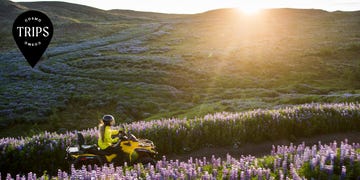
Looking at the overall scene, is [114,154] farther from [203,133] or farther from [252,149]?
[252,149]

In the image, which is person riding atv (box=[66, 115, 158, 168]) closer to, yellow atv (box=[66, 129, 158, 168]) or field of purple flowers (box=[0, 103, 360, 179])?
yellow atv (box=[66, 129, 158, 168])

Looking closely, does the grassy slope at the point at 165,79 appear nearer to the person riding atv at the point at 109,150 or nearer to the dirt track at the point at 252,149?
the dirt track at the point at 252,149

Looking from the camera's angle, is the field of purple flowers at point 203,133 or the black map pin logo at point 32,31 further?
the black map pin logo at point 32,31

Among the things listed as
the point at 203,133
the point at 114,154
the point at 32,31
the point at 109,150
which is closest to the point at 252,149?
the point at 203,133

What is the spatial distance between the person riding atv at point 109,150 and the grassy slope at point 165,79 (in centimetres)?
1809

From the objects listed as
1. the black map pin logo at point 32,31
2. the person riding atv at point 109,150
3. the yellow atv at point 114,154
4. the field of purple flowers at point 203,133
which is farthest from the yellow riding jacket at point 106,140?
the black map pin logo at point 32,31

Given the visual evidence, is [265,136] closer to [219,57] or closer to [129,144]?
[129,144]

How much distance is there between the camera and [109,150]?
11422 mm

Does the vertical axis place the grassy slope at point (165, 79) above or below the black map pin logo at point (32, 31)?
below

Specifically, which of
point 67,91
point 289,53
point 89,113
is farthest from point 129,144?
point 289,53

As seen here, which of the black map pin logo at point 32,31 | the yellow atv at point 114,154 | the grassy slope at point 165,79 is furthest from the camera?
the grassy slope at point 165,79

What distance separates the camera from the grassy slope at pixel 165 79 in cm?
3356

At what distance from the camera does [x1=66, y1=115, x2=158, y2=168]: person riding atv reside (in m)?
11.1

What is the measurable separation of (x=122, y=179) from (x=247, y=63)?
59150 mm
